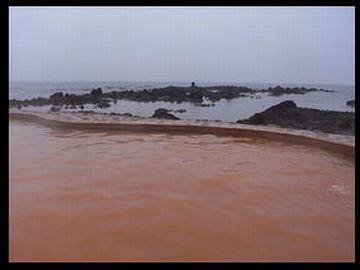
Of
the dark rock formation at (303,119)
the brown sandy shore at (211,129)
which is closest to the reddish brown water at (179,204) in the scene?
the brown sandy shore at (211,129)

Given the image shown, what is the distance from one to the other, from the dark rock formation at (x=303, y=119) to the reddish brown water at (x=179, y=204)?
14.9 feet

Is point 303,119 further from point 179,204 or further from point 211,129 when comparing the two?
point 179,204

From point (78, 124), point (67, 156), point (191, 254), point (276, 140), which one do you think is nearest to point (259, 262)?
point (191, 254)

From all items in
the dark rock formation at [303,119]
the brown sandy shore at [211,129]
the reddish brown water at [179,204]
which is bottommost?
the reddish brown water at [179,204]

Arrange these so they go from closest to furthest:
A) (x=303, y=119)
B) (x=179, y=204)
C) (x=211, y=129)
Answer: (x=179, y=204) < (x=211, y=129) < (x=303, y=119)

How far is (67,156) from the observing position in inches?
182

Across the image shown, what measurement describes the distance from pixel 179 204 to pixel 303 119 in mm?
8347

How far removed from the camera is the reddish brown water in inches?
89.3

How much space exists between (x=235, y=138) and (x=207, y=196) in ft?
9.89

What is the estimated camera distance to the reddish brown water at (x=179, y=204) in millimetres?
2268

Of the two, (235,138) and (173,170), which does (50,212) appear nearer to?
(173,170)

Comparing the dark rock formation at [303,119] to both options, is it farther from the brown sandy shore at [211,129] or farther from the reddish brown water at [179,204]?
the reddish brown water at [179,204]

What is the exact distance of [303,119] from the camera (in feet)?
34.3

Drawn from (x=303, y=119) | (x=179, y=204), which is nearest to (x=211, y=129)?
(x=179, y=204)
